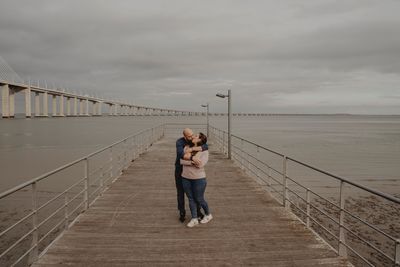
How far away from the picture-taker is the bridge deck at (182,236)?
445cm

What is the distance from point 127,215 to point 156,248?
1710 mm

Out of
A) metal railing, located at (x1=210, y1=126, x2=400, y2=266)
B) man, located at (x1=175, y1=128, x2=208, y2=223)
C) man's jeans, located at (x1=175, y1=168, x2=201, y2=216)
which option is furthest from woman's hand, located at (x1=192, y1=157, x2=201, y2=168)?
metal railing, located at (x1=210, y1=126, x2=400, y2=266)

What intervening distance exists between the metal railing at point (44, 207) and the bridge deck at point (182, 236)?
38cm

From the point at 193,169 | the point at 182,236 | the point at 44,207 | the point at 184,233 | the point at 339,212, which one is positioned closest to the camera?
the point at 182,236

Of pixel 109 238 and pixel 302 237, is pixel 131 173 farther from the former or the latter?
pixel 302 237

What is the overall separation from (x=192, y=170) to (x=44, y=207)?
8269mm

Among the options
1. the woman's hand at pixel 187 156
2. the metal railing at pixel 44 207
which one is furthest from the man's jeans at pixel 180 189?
the metal railing at pixel 44 207

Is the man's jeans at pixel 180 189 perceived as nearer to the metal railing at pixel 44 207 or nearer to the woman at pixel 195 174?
the woman at pixel 195 174

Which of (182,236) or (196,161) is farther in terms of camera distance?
(196,161)

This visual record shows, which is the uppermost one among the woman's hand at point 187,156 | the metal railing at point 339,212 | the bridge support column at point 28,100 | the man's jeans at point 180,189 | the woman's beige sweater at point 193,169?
the bridge support column at point 28,100

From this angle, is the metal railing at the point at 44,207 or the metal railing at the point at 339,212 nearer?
the metal railing at the point at 44,207

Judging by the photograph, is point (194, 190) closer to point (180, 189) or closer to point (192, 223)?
point (180, 189)

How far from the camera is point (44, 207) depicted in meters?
12.0

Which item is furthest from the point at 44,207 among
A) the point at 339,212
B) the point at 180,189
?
the point at 339,212
